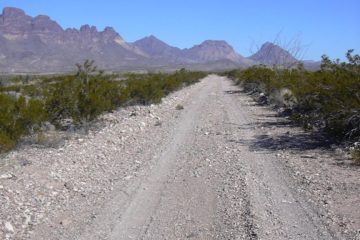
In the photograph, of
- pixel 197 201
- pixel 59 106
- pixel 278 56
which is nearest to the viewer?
pixel 197 201

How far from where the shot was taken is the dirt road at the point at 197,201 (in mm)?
7172

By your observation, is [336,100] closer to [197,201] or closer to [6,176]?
[197,201]

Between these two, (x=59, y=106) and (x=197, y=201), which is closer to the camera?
(x=197, y=201)

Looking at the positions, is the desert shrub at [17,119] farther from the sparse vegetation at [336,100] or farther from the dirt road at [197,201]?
the sparse vegetation at [336,100]

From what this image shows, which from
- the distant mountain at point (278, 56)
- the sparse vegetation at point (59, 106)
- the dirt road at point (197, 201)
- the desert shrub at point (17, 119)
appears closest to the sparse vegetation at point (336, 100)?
the dirt road at point (197, 201)

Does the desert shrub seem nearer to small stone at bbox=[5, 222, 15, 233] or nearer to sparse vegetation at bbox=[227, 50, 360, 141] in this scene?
small stone at bbox=[5, 222, 15, 233]

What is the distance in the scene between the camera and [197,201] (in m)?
8.73

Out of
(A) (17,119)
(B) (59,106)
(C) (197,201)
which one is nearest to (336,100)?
(C) (197,201)

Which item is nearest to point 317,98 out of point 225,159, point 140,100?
point 225,159

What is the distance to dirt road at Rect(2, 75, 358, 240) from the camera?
23.5ft

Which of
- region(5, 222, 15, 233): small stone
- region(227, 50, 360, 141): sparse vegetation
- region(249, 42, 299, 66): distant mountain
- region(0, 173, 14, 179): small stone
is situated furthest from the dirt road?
region(249, 42, 299, 66): distant mountain

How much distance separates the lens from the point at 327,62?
16.4m

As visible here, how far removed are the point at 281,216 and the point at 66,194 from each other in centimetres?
366

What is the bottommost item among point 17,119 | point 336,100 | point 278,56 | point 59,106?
point 59,106
